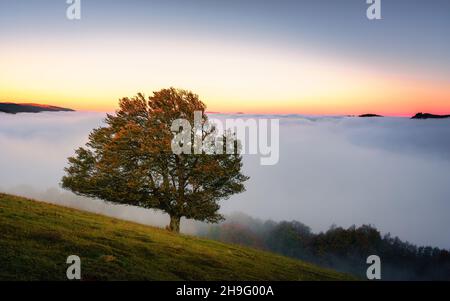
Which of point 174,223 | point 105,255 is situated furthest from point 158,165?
point 105,255

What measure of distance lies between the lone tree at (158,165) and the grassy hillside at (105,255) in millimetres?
6950

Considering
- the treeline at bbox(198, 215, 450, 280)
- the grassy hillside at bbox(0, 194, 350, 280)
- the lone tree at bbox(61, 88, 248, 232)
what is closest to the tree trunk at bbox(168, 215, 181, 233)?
the lone tree at bbox(61, 88, 248, 232)

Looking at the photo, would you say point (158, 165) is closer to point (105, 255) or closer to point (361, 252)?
point (105, 255)

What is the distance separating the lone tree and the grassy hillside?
6.95 metres

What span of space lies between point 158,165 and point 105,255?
1730cm

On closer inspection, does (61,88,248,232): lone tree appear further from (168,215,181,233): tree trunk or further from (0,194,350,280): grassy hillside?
(0,194,350,280): grassy hillside

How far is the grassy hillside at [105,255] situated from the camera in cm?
1529

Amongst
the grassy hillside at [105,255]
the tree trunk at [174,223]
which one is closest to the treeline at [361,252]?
the tree trunk at [174,223]

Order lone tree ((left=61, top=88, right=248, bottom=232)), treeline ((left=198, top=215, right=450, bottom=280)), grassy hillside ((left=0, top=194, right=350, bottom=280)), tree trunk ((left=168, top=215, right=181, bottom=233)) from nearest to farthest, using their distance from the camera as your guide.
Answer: grassy hillside ((left=0, top=194, right=350, bottom=280)) < lone tree ((left=61, top=88, right=248, bottom=232)) < tree trunk ((left=168, top=215, right=181, bottom=233)) < treeline ((left=198, top=215, right=450, bottom=280))

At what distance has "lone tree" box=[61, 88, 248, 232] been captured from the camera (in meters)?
33.9

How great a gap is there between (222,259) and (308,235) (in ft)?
369
